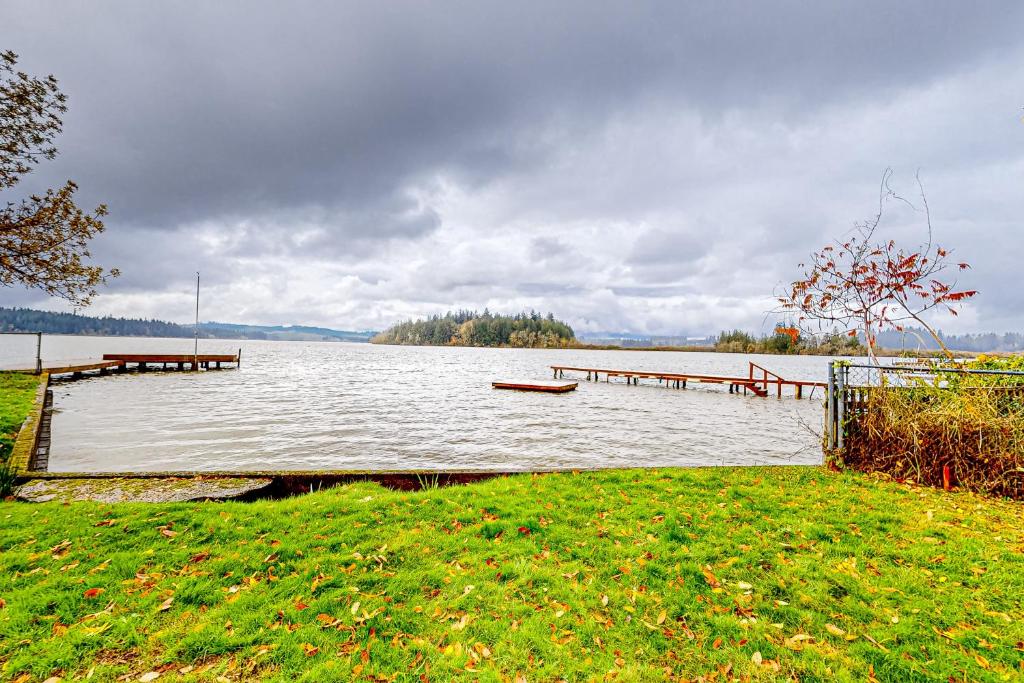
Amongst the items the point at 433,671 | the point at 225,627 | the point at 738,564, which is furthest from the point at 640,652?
the point at 225,627

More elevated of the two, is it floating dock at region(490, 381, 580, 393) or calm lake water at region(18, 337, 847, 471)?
floating dock at region(490, 381, 580, 393)

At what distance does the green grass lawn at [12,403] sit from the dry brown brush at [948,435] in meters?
16.3

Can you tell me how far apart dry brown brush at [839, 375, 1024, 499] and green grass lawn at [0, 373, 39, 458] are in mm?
16340

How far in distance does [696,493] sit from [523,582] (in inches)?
156

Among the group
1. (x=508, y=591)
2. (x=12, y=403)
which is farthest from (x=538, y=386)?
(x=508, y=591)

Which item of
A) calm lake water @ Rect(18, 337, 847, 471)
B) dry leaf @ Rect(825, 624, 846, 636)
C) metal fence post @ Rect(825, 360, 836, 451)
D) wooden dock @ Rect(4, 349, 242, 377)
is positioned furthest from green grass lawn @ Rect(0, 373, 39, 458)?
metal fence post @ Rect(825, 360, 836, 451)

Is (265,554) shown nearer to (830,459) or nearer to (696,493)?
(696,493)

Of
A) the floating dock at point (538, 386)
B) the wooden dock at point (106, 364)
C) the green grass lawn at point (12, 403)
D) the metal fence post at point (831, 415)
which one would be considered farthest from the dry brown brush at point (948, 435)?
the wooden dock at point (106, 364)

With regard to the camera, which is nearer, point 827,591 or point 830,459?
point 827,591

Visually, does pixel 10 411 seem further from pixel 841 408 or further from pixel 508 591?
pixel 841 408

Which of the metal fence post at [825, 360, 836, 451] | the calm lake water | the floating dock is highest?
the metal fence post at [825, 360, 836, 451]

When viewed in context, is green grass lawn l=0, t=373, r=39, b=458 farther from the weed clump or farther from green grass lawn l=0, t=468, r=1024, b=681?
the weed clump

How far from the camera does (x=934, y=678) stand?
118 inches

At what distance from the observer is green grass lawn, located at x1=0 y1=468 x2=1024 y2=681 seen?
316 centimetres
